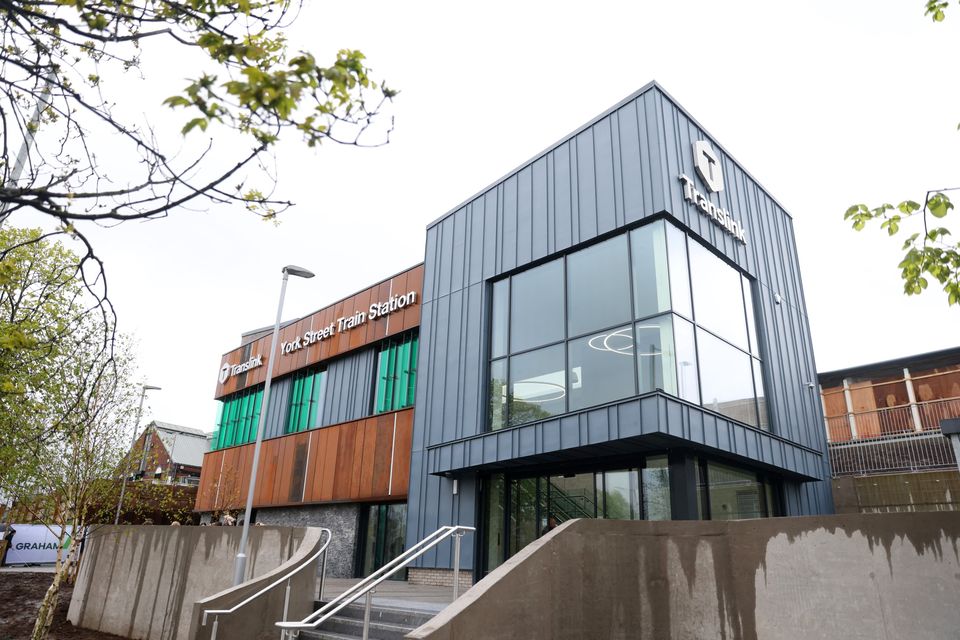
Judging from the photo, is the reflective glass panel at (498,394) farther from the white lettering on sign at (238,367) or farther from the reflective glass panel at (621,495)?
the white lettering on sign at (238,367)

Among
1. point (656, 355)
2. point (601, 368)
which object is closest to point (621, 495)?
point (601, 368)

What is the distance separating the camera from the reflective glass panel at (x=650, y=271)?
11.7m

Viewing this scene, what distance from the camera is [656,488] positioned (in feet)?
36.8

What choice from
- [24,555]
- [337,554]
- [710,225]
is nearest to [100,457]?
[337,554]

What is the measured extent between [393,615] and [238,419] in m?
18.4

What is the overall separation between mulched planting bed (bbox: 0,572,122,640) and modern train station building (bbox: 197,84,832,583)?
6.42m

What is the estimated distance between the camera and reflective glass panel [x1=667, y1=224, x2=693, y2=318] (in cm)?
1174

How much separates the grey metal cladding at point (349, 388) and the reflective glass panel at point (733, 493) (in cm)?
1047

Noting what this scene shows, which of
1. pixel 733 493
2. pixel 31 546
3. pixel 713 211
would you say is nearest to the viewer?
pixel 733 493

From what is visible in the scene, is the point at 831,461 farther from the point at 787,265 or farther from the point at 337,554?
the point at 337,554

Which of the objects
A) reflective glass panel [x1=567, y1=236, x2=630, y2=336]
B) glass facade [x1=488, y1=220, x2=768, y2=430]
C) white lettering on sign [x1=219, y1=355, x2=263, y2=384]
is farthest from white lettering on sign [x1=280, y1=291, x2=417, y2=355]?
reflective glass panel [x1=567, y1=236, x2=630, y2=336]

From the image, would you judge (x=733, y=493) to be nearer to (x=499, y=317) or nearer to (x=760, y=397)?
(x=760, y=397)

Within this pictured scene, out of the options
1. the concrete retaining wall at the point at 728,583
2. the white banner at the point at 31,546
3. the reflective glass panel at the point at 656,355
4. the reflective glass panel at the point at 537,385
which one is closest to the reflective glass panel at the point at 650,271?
the reflective glass panel at the point at 656,355

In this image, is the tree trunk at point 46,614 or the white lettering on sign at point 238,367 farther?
the white lettering on sign at point 238,367
